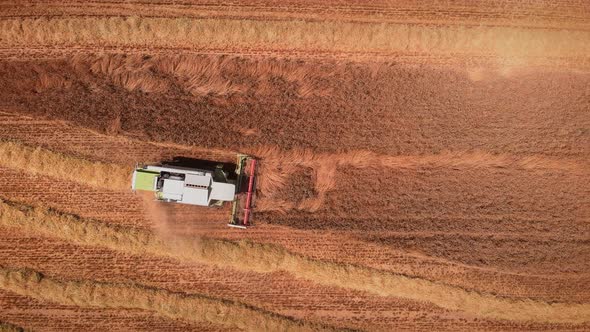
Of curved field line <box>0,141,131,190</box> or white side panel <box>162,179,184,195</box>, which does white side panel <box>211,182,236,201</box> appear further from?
curved field line <box>0,141,131,190</box>

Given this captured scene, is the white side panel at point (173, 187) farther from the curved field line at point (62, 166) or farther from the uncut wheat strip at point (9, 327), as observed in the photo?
the uncut wheat strip at point (9, 327)

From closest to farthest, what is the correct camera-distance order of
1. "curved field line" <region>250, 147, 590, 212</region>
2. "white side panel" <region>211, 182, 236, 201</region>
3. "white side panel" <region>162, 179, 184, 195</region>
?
"white side panel" <region>162, 179, 184, 195</region>
"white side panel" <region>211, 182, 236, 201</region>
"curved field line" <region>250, 147, 590, 212</region>

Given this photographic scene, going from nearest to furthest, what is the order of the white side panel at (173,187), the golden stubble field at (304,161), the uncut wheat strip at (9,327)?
1. the white side panel at (173,187)
2. the uncut wheat strip at (9,327)
3. the golden stubble field at (304,161)

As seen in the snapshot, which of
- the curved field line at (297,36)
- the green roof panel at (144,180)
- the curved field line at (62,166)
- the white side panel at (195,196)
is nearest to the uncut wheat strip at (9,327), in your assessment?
the curved field line at (62,166)

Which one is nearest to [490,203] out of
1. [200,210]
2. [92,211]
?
[200,210]

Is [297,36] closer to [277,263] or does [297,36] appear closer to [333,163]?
[333,163]

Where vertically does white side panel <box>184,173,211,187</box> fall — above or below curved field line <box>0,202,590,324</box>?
above

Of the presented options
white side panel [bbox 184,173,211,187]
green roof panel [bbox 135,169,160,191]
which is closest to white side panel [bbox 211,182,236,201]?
white side panel [bbox 184,173,211,187]
